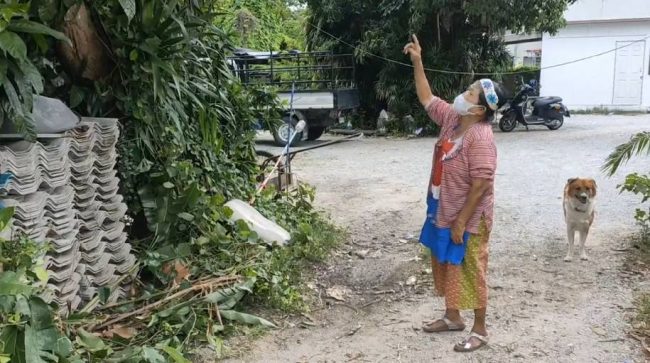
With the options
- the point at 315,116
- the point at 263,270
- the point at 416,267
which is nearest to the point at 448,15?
the point at 315,116

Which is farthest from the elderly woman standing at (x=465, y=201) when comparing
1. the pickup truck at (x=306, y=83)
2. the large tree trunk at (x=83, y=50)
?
the pickup truck at (x=306, y=83)

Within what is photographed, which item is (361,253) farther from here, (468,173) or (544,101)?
(544,101)

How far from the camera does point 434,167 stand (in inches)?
142

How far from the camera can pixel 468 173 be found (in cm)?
337

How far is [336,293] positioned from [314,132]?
983cm

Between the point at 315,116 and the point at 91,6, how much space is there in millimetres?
9846

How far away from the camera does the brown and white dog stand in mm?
4957

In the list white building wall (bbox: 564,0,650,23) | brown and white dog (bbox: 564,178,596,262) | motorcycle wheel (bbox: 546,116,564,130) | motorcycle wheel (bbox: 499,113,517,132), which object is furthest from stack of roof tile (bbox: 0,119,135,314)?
white building wall (bbox: 564,0,650,23)

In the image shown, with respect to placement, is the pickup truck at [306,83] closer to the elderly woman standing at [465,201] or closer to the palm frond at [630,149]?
the palm frond at [630,149]

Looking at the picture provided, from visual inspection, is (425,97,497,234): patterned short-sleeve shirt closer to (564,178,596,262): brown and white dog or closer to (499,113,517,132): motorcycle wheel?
(564,178,596,262): brown and white dog

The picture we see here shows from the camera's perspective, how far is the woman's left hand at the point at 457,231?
133 inches

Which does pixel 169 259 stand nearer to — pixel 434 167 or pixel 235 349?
pixel 235 349

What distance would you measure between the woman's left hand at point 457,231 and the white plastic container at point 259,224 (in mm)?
1856

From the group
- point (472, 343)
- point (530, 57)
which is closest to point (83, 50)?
point (472, 343)
